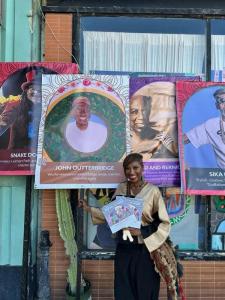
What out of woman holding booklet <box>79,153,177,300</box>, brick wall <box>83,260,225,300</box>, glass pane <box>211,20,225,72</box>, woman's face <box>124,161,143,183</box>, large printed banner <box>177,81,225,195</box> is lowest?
brick wall <box>83,260,225,300</box>

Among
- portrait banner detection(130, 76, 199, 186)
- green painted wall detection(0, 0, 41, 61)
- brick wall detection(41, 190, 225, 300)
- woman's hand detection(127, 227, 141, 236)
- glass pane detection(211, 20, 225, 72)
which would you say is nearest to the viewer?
woman's hand detection(127, 227, 141, 236)

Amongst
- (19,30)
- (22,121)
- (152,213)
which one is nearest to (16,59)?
(19,30)

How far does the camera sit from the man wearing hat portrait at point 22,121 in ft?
19.4

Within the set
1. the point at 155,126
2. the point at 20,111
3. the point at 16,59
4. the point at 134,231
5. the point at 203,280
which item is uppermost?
the point at 16,59

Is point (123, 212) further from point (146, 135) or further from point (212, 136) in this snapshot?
point (212, 136)

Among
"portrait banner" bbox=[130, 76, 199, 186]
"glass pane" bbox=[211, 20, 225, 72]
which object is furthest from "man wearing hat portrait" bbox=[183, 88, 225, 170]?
"glass pane" bbox=[211, 20, 225, 72]

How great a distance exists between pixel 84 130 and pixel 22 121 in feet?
2.48

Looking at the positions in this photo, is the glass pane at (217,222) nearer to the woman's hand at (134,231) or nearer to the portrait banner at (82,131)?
the portrait banner at (82,131)

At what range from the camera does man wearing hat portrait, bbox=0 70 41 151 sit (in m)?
5.92

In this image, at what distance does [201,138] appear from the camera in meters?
5.91

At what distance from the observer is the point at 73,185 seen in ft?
19.1

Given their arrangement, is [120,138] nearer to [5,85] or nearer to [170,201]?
[170,201]

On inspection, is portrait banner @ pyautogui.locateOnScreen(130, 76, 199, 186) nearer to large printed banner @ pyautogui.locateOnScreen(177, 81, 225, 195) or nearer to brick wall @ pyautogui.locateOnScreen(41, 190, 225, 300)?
large printed banner @ pyautogui.locateOnScreen(177, 81, 225, 195)

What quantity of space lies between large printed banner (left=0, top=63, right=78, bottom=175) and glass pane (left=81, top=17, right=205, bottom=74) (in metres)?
0.62
